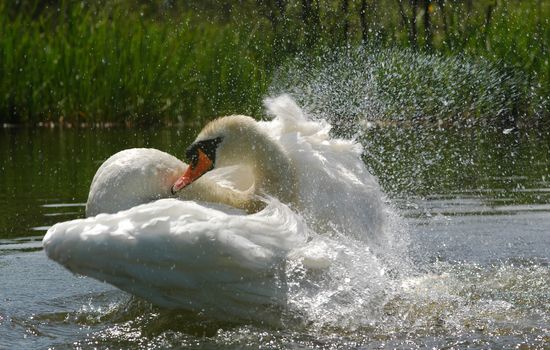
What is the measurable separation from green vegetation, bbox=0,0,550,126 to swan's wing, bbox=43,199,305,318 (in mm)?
9349

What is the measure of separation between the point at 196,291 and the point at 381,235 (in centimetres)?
164

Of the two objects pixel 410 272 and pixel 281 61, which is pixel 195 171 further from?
pixel 281 61

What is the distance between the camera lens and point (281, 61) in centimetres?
1686

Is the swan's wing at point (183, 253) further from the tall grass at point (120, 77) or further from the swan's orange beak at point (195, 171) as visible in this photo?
the tall grass at point (120, 77)

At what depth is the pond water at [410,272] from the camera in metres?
5.65

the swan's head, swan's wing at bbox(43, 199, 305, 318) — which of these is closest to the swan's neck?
the swan's head

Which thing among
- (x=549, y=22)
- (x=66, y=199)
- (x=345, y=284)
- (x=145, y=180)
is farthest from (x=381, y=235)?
(x=549, y=22)

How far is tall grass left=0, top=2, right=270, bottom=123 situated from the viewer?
15.9 meters

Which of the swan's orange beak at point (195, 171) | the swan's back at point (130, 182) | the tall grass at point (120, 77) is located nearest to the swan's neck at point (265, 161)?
the swan's orange beak at point (195, 171)

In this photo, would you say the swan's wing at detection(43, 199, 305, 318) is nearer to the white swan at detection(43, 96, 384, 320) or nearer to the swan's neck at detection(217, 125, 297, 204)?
the white swan at detection(43, 96, 384, 320)

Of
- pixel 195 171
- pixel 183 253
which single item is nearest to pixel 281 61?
pixel 195 171

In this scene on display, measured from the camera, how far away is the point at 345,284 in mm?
5703

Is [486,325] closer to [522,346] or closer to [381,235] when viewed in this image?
[522,346]

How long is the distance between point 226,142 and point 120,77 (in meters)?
9.68
